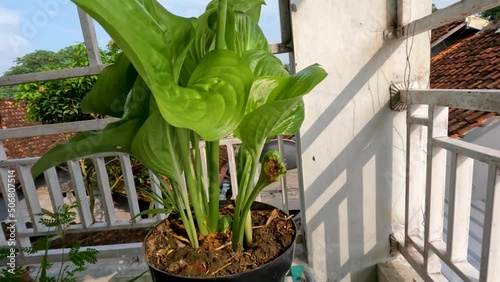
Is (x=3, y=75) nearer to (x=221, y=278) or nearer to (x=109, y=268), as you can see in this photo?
(x=109, y=268)

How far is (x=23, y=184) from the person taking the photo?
1009mm

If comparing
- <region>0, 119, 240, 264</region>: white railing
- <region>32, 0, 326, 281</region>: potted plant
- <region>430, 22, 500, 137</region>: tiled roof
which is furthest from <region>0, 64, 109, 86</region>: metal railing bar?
<region>430, 22, 500, 137</region>: tiled roof

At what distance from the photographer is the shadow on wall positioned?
32.6 inches

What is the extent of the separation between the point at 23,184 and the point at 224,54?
1042 mm

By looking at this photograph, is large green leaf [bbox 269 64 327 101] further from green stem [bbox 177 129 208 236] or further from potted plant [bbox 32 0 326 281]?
green stem [bbox 177 129 208 236]

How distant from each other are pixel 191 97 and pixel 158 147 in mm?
104

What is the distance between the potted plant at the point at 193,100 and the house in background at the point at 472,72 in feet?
5.43

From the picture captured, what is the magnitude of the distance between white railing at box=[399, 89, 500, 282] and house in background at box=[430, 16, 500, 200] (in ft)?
3.46

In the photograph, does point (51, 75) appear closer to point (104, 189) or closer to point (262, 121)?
point (104, 189)

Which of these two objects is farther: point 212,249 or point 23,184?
point 23,184

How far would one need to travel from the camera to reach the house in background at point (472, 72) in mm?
2006

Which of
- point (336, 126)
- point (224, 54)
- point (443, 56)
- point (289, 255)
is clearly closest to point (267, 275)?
point (289, 255)

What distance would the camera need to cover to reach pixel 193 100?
0.28 m

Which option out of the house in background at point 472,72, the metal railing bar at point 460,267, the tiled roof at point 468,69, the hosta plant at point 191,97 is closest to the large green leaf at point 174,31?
the hosta plant at point 191,97
